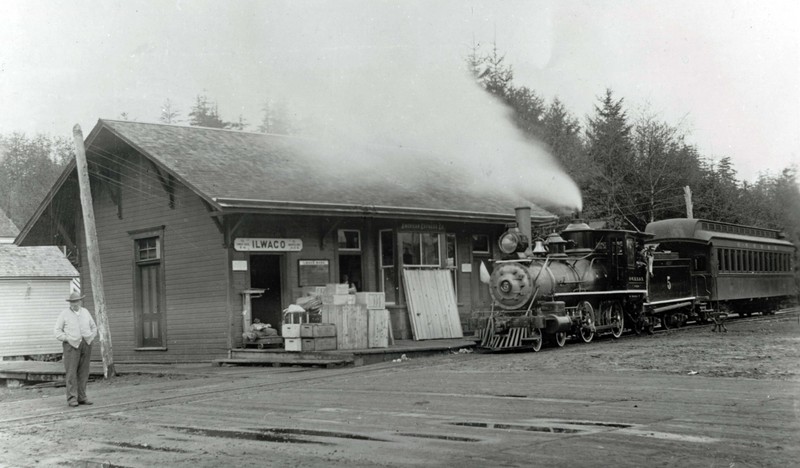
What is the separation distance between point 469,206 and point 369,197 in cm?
301

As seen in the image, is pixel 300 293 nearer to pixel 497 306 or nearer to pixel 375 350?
pixel 375 350

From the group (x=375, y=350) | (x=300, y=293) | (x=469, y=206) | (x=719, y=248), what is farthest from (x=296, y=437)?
(x=719, y=248)

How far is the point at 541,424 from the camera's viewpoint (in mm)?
8320

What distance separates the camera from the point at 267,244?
18.3 meters

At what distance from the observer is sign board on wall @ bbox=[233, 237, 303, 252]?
1800 cm

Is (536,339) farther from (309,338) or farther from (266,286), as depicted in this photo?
(266,286)

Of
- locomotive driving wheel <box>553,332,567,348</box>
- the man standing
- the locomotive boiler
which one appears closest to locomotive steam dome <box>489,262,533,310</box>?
the locomotive boiler

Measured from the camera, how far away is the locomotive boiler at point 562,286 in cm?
1791

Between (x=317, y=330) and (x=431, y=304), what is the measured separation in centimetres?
418

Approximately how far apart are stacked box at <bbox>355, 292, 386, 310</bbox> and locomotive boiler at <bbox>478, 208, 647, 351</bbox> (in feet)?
7.59

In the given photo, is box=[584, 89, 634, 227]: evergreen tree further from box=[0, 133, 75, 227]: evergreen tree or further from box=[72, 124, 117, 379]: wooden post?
box=[0, 133, 75, 227]: evergreen tree

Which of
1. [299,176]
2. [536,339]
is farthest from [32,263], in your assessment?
[536,339]

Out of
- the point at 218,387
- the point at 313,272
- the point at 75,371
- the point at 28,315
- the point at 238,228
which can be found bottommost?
the point at 218,387

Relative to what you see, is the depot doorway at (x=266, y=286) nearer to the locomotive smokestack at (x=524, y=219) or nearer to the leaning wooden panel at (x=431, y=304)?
the leaning wooden panel at (x=431, y=304)
